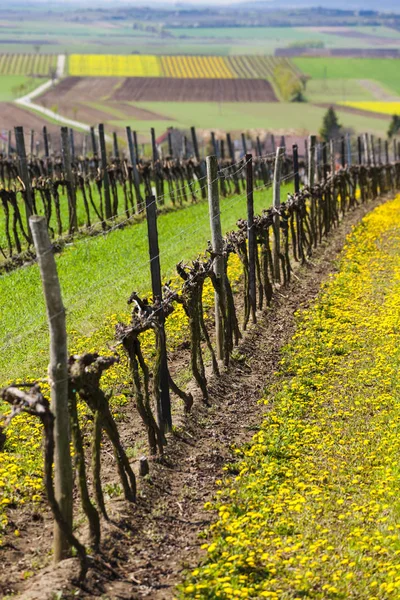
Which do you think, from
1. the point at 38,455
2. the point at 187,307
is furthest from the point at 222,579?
the point at 187,307

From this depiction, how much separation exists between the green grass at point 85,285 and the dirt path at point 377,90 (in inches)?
5707

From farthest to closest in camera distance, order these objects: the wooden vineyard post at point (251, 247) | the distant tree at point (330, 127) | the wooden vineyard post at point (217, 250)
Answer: the distant tree at point (330, 127) → the wooden vineyard post at point (251, 247) → the wooden vineyard post at point (217, 250)

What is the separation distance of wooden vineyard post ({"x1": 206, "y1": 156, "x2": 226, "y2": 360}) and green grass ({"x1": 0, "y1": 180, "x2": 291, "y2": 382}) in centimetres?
174

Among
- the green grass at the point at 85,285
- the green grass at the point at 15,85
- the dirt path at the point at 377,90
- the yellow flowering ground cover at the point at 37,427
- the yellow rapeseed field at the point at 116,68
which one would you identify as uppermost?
the yellow rapeseed field at the point at 116,68

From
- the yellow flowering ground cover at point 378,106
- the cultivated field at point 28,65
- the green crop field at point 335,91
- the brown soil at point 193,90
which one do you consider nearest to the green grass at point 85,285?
the brown soil at point 193,90

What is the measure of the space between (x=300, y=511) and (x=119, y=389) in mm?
4578

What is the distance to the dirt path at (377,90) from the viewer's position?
165m

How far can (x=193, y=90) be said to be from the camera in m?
154

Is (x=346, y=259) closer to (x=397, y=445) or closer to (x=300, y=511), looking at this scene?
(x=397, y=445)

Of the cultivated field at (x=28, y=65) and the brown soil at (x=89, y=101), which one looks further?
the cultivated field at (x=28, y=65)

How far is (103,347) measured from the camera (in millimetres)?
14406

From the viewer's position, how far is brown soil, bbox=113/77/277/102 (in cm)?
14575

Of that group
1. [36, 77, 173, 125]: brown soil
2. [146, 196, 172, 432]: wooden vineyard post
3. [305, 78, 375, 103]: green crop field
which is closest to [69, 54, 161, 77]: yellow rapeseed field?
[36, 77, 173, 125]: brown soil

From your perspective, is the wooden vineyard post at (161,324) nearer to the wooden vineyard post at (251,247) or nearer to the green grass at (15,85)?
the wooden vineyard post at (251,247)
